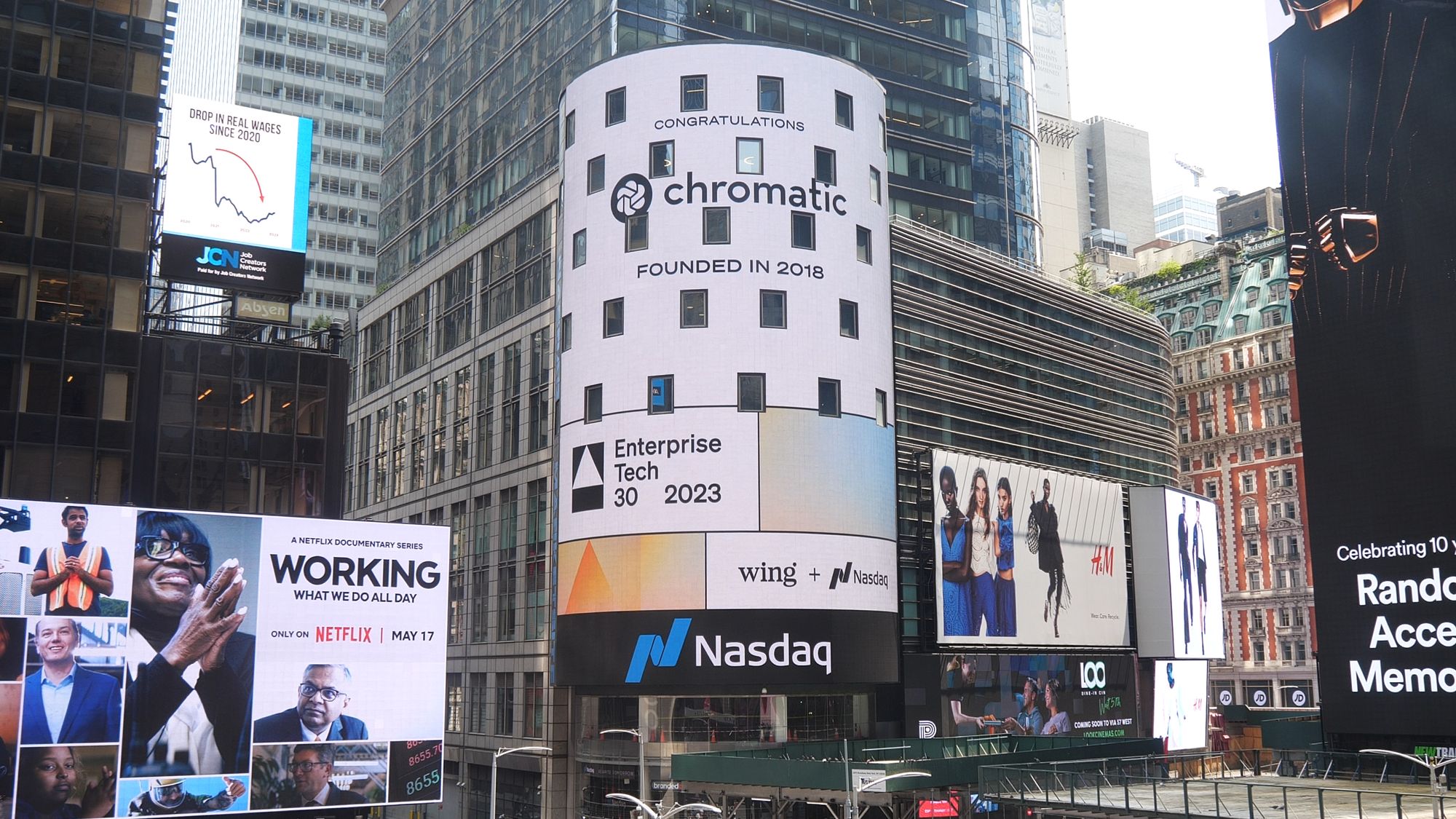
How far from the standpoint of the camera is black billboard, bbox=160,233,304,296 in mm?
63875

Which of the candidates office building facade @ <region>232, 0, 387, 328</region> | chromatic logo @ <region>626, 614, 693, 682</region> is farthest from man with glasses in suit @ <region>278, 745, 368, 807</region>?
office building facade @ <region>232, 0, 387, 328</region>

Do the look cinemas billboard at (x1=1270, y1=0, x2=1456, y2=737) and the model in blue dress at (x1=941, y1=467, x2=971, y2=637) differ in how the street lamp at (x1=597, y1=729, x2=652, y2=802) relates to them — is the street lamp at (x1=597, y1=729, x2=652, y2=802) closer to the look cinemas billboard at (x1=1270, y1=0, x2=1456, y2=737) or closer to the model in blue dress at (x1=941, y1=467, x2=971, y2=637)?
the model in blue dress at (x1=941, y1=467, x2=971, y2=637)

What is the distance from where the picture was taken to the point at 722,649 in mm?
62688

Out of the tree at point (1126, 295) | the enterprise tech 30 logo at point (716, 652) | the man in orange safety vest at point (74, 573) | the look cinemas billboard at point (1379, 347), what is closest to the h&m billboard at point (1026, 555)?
the enterprise tech 30 logo at point (716, 652)

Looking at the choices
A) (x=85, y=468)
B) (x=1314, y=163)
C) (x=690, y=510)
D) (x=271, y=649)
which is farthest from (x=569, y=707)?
(x=1314, y=163)

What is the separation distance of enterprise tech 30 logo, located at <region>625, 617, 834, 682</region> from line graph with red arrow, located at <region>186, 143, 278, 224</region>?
89.6 feet

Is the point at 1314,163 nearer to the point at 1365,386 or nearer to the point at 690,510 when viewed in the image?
the point at 1365,386

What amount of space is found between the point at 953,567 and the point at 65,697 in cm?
4256

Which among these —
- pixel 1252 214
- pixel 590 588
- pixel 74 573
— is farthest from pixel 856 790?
pixel 1252 214

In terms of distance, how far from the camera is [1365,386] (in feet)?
192

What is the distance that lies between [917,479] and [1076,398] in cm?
2208

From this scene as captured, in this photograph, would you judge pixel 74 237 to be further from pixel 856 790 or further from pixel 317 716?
pixel 856 790

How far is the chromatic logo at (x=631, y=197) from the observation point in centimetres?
6769

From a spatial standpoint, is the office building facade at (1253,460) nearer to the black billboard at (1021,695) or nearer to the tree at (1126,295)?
the tree at (1126,295)
